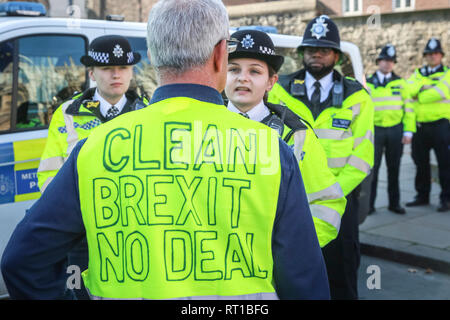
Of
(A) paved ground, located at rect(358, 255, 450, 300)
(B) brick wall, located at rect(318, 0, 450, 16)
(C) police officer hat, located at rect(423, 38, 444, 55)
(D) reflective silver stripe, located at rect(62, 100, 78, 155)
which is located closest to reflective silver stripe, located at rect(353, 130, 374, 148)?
(A) paved ground, located at rect(358, 255, 450, 300)

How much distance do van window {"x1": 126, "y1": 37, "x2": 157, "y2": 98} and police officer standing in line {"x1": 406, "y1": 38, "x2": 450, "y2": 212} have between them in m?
4.40

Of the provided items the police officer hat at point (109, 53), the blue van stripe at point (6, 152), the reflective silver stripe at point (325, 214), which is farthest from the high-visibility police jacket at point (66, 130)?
the reflective silver stripe at point (325, 214)

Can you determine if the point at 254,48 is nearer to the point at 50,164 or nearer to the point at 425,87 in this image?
the point at 50,164

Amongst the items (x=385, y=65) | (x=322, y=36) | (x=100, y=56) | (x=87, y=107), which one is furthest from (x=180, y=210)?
(x=385, y=65)

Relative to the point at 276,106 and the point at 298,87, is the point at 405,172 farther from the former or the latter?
the point at 276,106

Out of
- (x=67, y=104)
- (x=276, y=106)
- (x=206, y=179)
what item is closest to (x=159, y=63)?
(x=206, y=179)

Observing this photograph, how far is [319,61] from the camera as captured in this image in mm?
4117

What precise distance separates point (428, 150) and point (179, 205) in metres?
7.31

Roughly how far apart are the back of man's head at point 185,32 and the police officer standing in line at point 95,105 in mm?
2033

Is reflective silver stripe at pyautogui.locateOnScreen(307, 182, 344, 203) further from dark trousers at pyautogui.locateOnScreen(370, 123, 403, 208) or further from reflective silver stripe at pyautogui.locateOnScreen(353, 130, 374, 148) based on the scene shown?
dark trousers at pyautogui.locateOnScreen(370, 123, 403, 208)

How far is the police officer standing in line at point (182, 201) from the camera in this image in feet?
Answer: 4.90

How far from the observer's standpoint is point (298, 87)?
4.05 m

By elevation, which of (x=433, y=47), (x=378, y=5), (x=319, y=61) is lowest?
(x=319, y=61)

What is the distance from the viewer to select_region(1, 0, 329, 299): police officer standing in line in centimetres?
149
